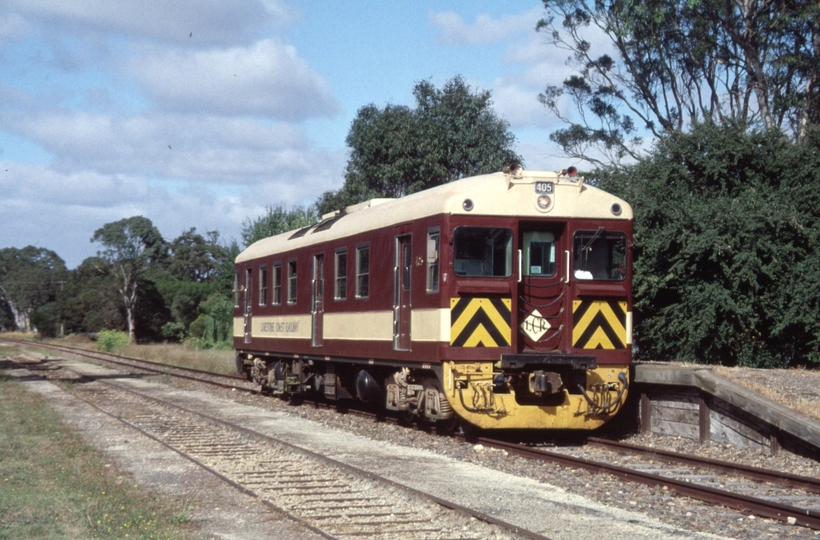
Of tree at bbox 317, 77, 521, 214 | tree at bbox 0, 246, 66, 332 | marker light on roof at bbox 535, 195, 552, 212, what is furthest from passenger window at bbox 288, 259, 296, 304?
tree at bbox 0, 246, 66, 332

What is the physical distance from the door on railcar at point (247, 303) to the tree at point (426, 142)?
1975 centimetres

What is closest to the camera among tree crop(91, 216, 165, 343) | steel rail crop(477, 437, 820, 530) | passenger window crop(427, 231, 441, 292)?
steel rail crop(477, 437, 820, 530)

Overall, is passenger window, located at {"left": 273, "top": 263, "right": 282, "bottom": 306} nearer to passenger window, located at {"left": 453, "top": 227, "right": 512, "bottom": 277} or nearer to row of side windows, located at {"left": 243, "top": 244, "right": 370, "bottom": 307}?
row of side windows, located at {"left": 243, "top": 244, "right": 370, "bottom": 307}

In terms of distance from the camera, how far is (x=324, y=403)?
820 inches

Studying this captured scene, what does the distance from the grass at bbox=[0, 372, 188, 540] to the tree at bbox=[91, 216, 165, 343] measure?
216 ft

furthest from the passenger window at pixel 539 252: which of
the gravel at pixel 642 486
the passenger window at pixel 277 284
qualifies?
the passenger window at pixel 277 284

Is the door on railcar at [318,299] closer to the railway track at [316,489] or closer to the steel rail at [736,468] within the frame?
the railway track at [316,489]

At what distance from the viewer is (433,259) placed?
1356cm

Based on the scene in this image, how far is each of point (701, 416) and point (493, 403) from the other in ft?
9.50

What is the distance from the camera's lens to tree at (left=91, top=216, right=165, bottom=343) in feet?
261

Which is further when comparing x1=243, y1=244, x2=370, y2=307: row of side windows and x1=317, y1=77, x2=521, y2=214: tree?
x1=317, y1=77, x2=521, y2=214: tree

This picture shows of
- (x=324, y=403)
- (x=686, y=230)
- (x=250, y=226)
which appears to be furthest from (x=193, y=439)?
(x=250, y=226)

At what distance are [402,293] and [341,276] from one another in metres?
2.98

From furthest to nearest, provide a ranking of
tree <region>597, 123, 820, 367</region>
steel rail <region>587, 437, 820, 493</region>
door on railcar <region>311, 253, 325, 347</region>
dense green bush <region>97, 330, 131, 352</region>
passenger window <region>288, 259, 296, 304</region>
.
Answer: dense green bush <region>97, 330, 131, 352</region> < passenger window <region>288, 259, 296, 304</region> < tree <region>597, 123, 820, 367</region> < door on railcar <region>311, 253, 325, 347</region> < steel rail <region>587, 437, 820, 493</region>
